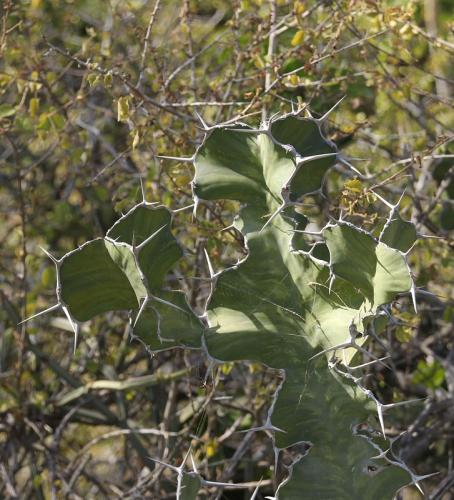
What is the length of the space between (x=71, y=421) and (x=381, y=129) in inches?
78.7

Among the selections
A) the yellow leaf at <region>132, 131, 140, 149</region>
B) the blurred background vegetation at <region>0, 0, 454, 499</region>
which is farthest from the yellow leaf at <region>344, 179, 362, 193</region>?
the yellow leaf at <region>132, 131, 140, 149</region>

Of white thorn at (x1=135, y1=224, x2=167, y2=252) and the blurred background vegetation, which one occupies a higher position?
white thorn at (x1=135, y1=224, x2=167, y2=252)

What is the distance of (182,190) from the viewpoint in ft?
10.7

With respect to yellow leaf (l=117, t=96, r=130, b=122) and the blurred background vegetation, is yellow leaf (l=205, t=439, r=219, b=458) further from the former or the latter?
yellow leaf (l=117, t=96, r=130, b=122)

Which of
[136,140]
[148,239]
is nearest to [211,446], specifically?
[136,140]

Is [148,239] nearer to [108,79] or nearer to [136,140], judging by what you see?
[136,140]

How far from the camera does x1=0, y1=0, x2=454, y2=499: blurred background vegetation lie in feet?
11.1

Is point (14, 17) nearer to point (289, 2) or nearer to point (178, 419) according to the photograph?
point (289, 2)

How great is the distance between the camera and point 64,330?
14.8 feet

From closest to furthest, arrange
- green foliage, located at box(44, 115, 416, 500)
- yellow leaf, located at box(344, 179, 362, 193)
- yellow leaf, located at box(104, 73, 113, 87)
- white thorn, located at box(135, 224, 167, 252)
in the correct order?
white thorn, located at box(135, 224, 167, 252)
green foliage, located at box(44, 115, 416, 500)
yellow leaf, located at box(344, 179, 362, 193)
yellow leaf, located at box(104, 73, 113, 87)

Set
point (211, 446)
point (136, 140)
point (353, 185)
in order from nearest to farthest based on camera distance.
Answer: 1. point (353, 185)
2. point (136, 140)
3. point (211, 446)

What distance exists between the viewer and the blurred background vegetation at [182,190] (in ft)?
11.1

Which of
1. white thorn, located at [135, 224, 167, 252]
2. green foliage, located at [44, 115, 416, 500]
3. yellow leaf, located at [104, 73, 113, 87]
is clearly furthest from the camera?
yellow leaf, located at [104, 73, 113, 87]

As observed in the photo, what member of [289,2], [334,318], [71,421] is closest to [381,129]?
[289,2]
